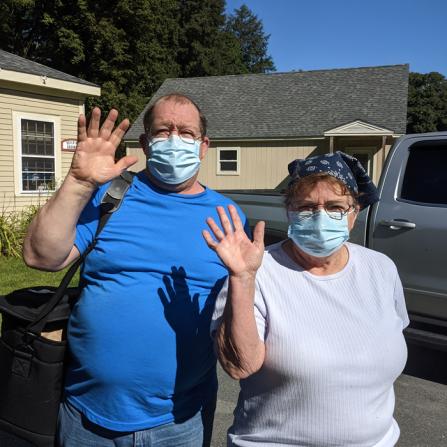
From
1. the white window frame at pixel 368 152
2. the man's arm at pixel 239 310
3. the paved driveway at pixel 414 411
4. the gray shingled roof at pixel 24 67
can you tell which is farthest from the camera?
the white window frame at pixel 368 152

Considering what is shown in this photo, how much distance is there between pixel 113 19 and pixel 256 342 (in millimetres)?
31863

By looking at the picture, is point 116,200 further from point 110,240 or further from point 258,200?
point 258,200

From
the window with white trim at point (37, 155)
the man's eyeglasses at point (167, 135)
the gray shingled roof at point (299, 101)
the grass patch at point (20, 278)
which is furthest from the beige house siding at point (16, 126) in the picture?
the gray shingled roof at point (299, 101)

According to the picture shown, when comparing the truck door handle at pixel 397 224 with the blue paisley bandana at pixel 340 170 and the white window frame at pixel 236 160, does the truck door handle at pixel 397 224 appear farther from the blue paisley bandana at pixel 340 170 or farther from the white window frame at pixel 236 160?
the white window frame at pixel 236 160

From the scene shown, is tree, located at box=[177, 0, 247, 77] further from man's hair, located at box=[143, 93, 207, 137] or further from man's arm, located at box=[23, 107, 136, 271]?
man's arm, located at box=[23, 107, 136, 271]

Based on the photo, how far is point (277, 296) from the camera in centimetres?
170

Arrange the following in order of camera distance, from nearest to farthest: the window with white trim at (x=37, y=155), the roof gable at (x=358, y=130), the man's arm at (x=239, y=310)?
the man's arm at (x=239, y=310) → the window with white trim at (x=37, y=155) → the roof gable at (x=358, y=130)

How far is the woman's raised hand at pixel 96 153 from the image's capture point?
5.71 ft

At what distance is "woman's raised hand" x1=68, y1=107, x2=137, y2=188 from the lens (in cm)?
174

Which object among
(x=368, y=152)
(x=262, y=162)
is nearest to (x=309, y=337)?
(x=368, y=152)

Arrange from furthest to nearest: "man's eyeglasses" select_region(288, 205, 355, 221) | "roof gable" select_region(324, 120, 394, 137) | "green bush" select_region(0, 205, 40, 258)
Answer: "roof gable" select_region(324, 120, 394, 137) < "green bush" select_region(0, 205, 40, 258) < "man's eyeglasses" select_region(288, 205, 355, 221)

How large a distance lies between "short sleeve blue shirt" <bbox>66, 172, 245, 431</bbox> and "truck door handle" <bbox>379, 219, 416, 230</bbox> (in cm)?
281

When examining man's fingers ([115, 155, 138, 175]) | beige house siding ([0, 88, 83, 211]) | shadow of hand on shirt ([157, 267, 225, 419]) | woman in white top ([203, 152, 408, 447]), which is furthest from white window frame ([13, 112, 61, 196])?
woman in white top ([203, 152, 408, 447])

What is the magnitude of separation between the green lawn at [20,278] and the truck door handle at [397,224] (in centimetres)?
413
